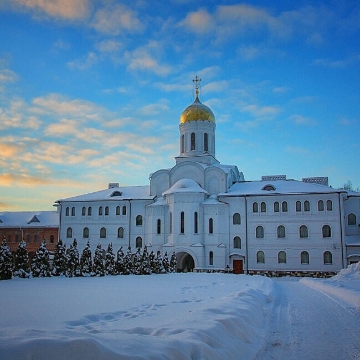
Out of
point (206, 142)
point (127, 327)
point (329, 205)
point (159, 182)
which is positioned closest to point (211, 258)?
point (159, 182)

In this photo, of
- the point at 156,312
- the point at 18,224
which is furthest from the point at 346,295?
the point at 18,224

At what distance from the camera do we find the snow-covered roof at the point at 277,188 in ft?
128

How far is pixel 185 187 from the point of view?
40.7 meters

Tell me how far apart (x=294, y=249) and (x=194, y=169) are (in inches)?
499

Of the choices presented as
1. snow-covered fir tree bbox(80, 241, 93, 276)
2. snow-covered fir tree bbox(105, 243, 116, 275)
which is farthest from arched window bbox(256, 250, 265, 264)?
snow-covered fir tree bbox(80, 241, 93, 276)

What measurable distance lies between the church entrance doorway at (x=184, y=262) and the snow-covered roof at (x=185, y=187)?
20.4 ft

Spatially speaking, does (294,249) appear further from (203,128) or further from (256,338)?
(256,338)

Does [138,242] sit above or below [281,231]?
below

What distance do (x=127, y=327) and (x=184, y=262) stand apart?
3474 cm

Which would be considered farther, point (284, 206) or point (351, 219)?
point (351, 219)

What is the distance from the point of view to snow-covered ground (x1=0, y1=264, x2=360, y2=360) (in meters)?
5.37

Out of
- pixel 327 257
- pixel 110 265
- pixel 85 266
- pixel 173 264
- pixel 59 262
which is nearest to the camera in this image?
pixel 59 262

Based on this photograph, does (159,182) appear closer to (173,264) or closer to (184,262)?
(184,262)

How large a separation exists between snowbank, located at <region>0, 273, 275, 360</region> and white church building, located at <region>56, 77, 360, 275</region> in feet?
78.2
